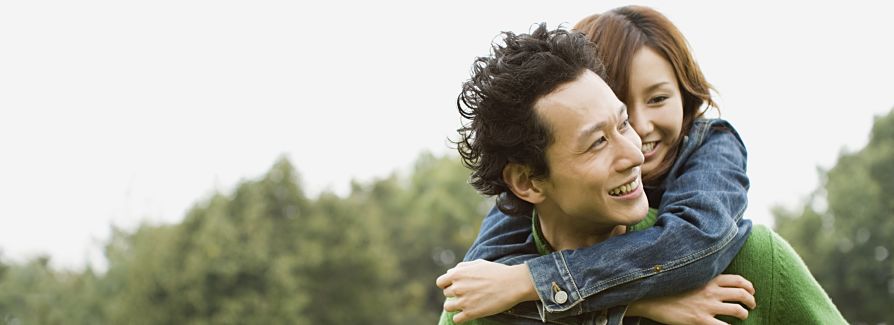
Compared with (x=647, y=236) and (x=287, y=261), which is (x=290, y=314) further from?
(x=647, y=236)

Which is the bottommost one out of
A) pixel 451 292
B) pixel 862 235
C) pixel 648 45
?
pixel 451 292

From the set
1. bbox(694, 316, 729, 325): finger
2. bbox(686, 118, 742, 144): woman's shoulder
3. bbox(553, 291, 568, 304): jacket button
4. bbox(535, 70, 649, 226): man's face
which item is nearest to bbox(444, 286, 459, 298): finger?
bbox(553, 291, 568, 304): jacket button

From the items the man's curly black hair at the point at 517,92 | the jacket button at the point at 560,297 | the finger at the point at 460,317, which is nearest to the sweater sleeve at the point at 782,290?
the jacket button at the point at 560,297

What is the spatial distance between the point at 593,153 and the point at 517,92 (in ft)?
1.14

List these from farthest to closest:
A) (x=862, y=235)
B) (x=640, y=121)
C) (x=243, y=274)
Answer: (x=243, y=274) → (x=862, y=235) → (x=640, y=121)

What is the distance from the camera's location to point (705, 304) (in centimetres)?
337

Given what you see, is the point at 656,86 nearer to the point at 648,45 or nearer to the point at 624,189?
the point at 648,45

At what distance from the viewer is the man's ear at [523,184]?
3598 millimetres

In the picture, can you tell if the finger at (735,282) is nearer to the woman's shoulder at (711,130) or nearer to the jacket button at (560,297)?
the jacket button at (560,297)

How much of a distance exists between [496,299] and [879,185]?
1312 inches

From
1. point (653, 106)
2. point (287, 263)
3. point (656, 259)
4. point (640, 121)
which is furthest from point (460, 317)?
point (287, 263)

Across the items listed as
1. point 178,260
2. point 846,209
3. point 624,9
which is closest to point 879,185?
point 846,209

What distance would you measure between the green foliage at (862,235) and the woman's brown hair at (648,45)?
3140 cm

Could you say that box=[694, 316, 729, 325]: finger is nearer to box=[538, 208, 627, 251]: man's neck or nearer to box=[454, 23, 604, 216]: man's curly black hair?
box=[538, 208, 627, 251]: man's neck
